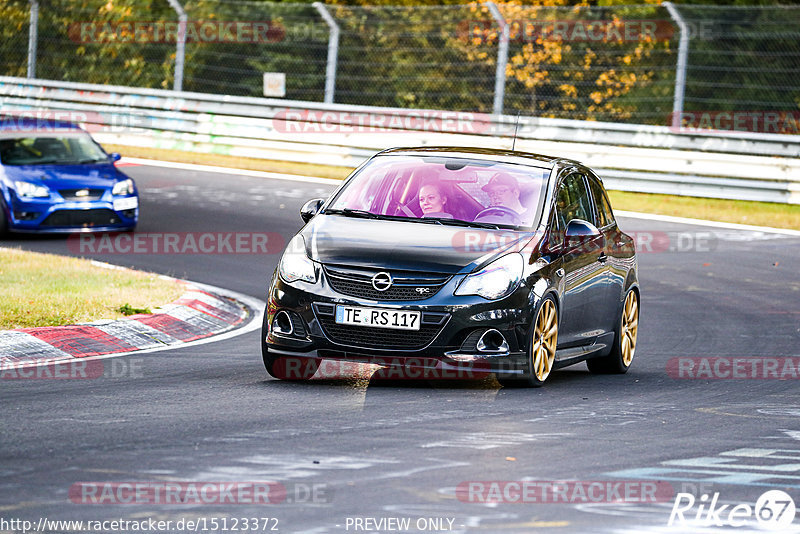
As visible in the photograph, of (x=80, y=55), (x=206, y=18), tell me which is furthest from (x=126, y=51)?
(x=206, y=18)

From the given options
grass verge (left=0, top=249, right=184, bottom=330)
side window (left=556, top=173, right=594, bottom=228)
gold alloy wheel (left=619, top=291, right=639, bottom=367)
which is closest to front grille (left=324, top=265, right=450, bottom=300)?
side window (left=556, top=173, right=594, bottom=228)

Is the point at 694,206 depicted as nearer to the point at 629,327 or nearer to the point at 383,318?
the point at 629,327

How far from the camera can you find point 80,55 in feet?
102

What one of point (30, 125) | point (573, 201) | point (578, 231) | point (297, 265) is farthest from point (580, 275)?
point (30, 125)

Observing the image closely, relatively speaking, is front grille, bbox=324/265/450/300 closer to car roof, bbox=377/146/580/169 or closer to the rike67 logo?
car roof, bbox=377/146/580/169

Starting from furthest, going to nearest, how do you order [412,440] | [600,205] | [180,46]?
[180,46] → [600,205] → [412,440]

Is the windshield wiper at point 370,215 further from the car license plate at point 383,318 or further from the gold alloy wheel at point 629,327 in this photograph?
the gold alloy wheel at point 629,327

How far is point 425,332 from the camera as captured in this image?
8.87 metres

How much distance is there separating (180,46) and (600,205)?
18.1 m

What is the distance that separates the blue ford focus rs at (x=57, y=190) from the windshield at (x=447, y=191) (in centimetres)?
801

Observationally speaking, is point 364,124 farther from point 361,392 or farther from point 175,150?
point 361,392

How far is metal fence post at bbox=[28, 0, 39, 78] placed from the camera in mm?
30312

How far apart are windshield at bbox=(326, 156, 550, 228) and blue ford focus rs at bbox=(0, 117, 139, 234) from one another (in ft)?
26.3

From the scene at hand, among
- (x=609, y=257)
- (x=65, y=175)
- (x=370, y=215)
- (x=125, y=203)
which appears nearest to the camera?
(x=370, y=215)
